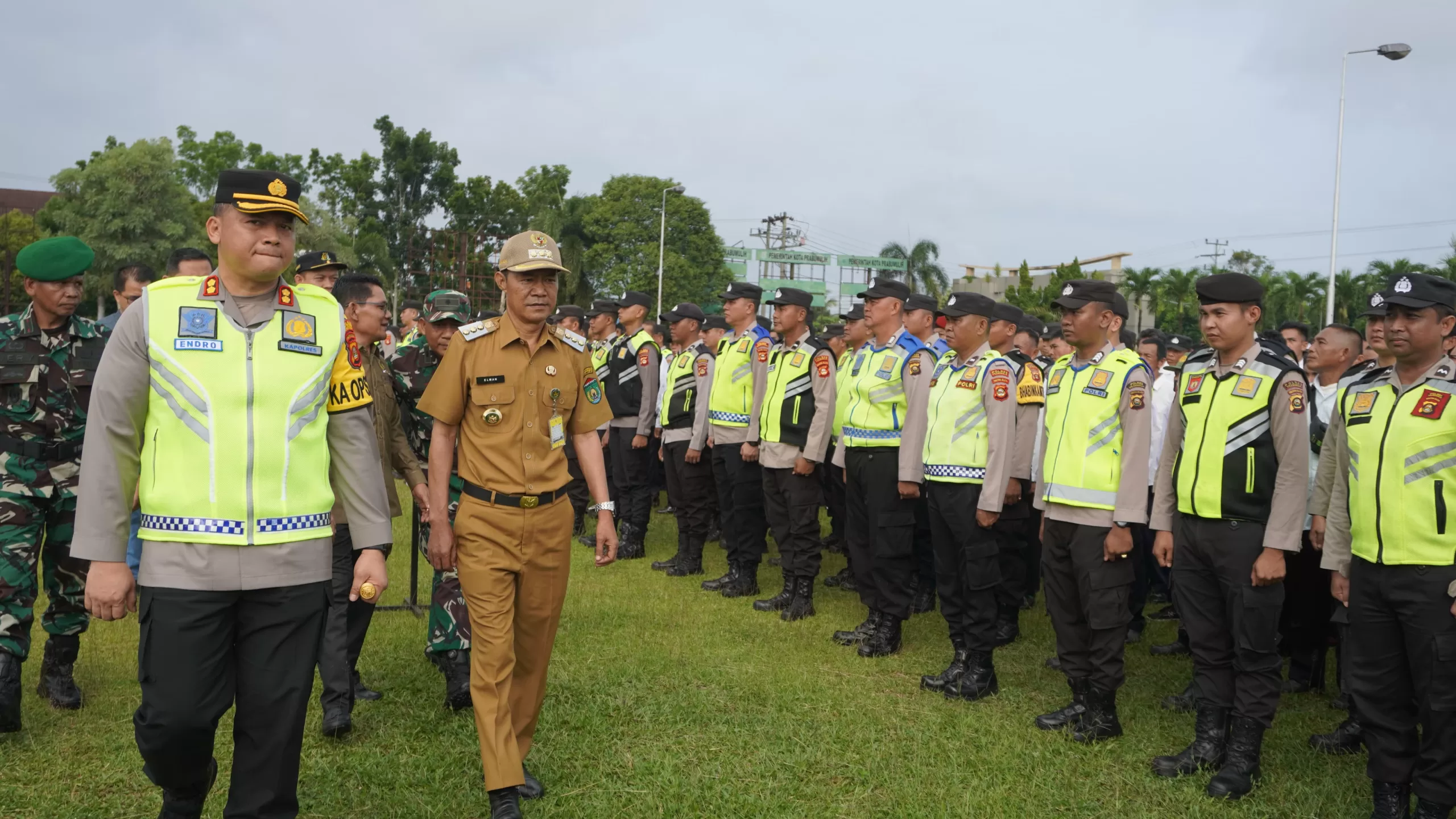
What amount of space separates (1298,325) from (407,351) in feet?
24.6

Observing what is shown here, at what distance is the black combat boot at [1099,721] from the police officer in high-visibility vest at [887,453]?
1.73 meters

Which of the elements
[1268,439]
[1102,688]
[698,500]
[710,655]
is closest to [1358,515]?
[1268,439]

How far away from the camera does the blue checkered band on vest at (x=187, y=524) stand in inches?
114

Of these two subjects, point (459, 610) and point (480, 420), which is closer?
point (480, 420)

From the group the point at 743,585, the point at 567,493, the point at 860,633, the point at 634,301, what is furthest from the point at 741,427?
the point at 567,493

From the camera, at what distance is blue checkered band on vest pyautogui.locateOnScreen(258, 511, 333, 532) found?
2.98 metres

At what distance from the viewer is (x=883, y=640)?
682cm

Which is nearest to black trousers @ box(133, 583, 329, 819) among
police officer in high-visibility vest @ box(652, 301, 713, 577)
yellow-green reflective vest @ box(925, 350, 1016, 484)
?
yellow-green reflective vest @ box(925, 350, 1016, 484)

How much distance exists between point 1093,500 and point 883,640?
2.14 metres

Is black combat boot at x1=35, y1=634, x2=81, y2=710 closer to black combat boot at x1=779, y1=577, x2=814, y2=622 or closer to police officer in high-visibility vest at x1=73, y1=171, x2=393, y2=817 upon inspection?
police officer in high-visibility vest at x1=73, y1=171, x2=393, y2=817

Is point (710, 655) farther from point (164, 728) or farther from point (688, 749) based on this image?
point (164, 728)

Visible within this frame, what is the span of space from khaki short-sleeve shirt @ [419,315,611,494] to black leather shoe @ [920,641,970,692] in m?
2.89

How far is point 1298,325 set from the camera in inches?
340

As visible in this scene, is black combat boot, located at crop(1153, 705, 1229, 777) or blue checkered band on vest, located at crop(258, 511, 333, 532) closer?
blue checkered band on vest, located at crop(258, 511, 333, 532)
